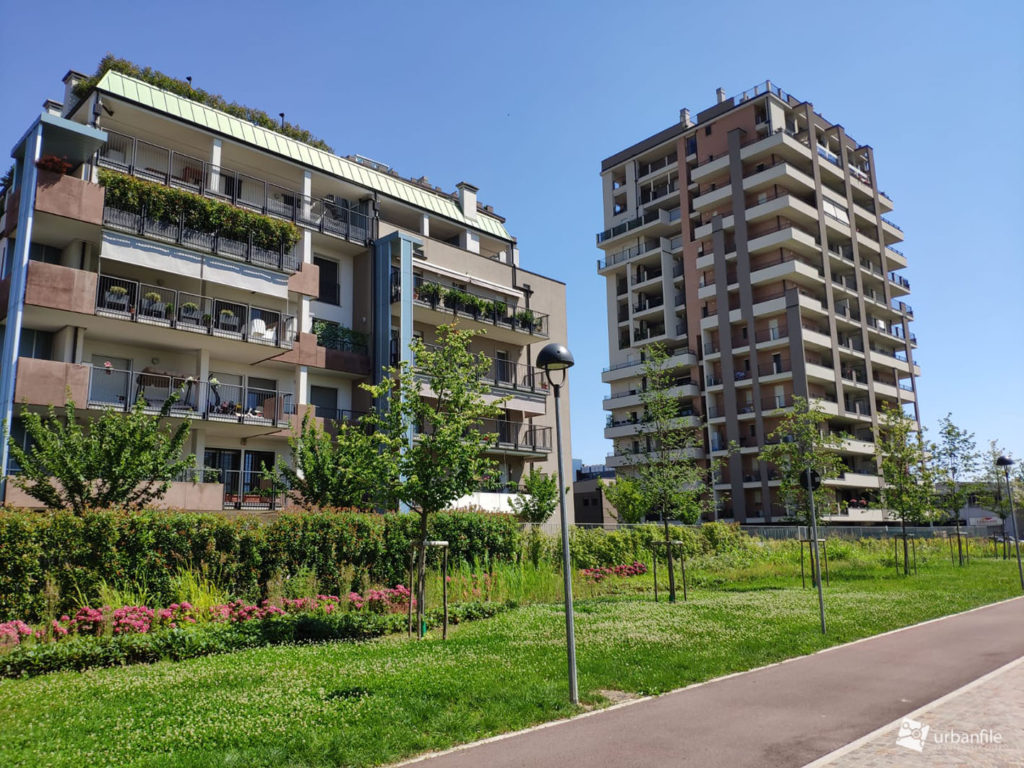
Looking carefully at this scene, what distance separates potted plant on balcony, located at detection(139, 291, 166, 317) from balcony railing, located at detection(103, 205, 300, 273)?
77.8 inches

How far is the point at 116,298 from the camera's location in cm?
2292

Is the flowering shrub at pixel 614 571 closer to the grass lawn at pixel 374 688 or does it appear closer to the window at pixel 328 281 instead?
the grass lawn at pixel 374 688

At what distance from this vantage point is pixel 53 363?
2128 cm

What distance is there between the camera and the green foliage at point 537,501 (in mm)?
30344

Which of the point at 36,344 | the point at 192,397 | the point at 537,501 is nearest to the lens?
the point at 36,344

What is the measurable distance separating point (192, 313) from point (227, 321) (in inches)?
49.7

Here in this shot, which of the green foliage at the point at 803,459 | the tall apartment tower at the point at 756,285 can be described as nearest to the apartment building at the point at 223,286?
the green foliage at the point at 803,459

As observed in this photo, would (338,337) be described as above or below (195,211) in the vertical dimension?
below

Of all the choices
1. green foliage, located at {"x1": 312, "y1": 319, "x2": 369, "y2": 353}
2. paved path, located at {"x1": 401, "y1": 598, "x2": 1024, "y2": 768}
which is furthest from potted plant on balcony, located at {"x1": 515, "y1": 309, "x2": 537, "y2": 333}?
paved path, located at {"x1": 401, "y1": 598, "x2": 1024, "y2": 768}

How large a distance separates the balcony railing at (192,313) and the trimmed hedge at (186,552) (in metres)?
10.7

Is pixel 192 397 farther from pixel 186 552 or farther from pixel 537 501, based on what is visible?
pixel 537 501

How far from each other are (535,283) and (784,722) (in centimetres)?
3398

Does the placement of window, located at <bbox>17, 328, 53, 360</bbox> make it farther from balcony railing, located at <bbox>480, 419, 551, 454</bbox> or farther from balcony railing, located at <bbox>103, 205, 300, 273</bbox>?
balcony railing, located at <bbox>480, 419, 551, 454</bbox>

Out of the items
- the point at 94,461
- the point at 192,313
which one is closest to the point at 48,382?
the point at 192,313
